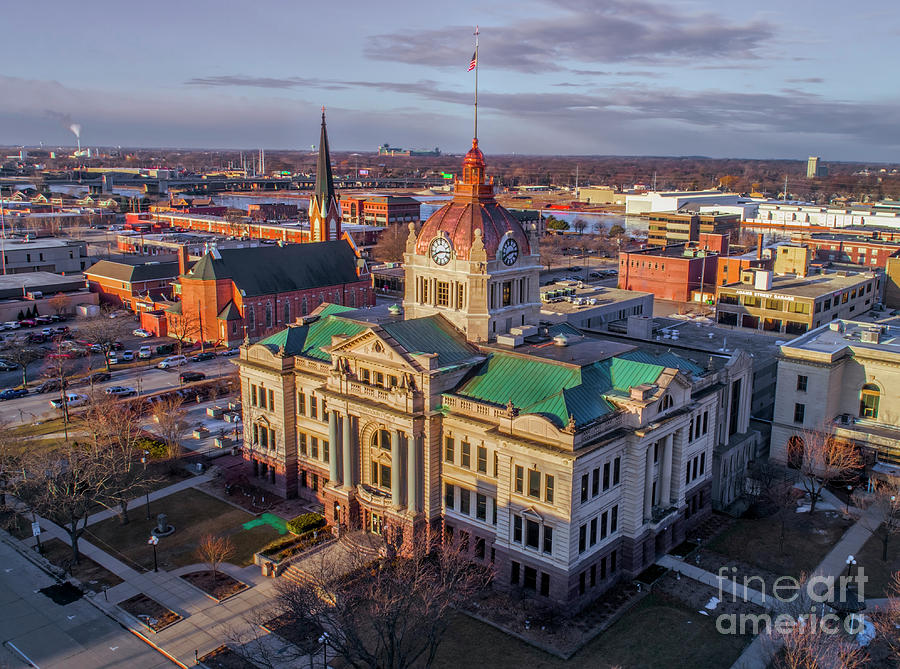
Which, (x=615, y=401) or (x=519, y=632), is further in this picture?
(x=615, y=401)

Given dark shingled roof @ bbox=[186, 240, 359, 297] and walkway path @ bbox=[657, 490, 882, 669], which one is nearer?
walkway path @ bbox=[657, 490, 882, 669]

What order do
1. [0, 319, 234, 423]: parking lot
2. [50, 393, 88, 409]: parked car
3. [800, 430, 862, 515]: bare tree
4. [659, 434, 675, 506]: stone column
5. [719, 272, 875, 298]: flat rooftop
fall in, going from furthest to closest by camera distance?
[719, 272, 875, 298]: flat rooftop < [0, 319, 234, 423]: parking lot < [50, 393, 88, 409]: parked car < [800, 430, 862, 515]: bare tree < [659, 434, 675, 506]: stone column

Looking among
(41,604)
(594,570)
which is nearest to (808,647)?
(594,570)

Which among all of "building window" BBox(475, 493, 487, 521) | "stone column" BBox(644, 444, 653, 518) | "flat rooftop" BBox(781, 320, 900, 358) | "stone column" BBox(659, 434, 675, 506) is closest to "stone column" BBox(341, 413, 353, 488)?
"building window" BBox(475, 493, 487, 521)

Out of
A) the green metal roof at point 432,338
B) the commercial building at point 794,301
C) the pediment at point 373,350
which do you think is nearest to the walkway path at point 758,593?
the green metal roof at point 432,338

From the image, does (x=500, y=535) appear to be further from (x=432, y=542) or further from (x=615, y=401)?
(x=615, y=401)

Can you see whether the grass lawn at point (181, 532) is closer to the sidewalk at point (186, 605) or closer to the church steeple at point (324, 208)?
the sidewalk at point (186, 605)

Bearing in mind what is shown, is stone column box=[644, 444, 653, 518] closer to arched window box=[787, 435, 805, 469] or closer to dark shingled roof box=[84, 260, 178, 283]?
arched window box=[787, 435, 805, 469]
